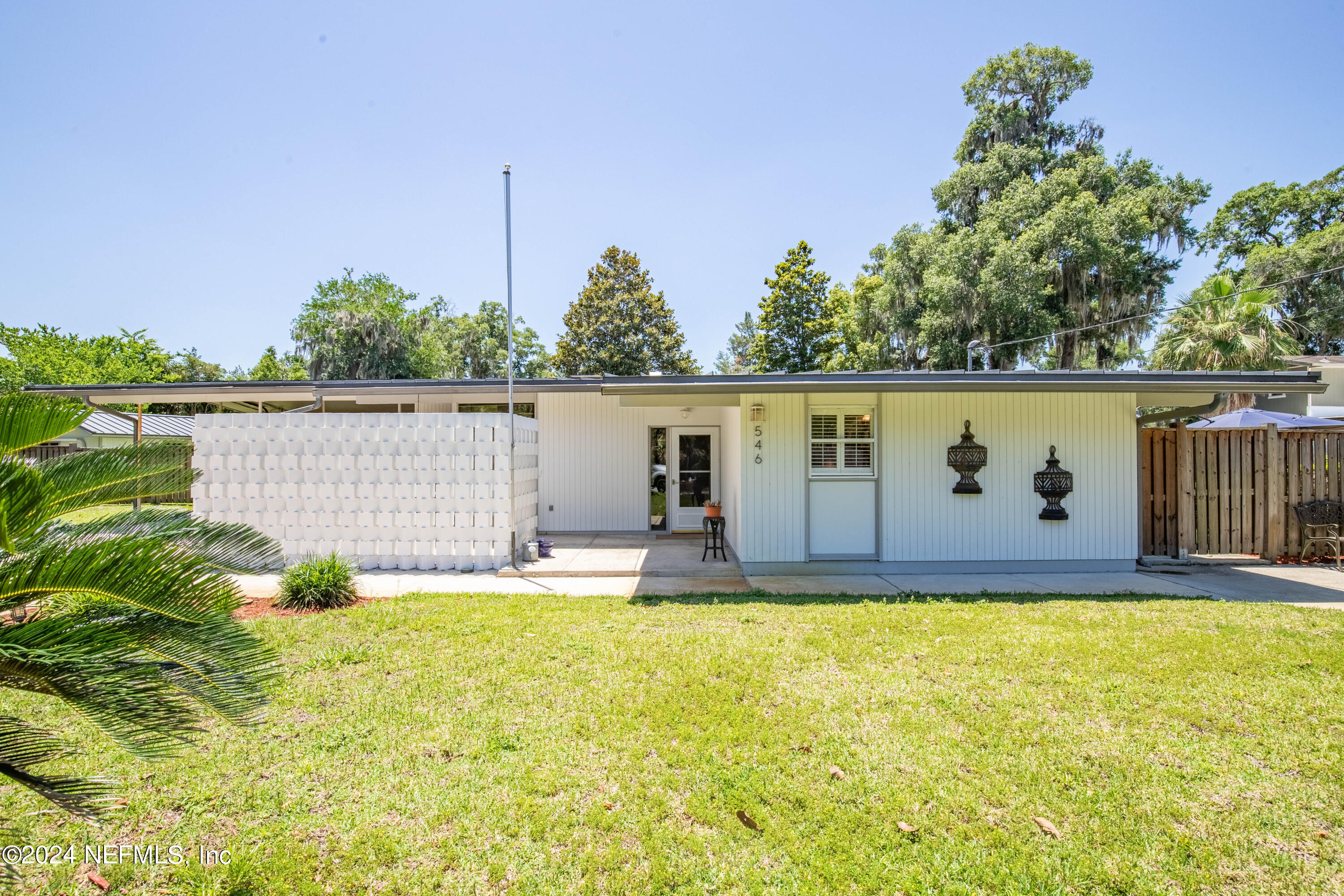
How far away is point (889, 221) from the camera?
2406 cm

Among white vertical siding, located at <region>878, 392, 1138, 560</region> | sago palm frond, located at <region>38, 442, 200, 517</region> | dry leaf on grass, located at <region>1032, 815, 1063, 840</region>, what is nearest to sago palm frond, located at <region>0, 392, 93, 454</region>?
sago palm frond, located at <region>38, 442, 200, 517</region>

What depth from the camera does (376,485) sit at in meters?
8.30

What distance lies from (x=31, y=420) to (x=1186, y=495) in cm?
1146

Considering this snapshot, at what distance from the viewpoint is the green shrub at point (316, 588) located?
619 cm

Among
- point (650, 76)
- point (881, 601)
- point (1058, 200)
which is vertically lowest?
point (881, 601)

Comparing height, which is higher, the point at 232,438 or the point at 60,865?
the point at 232,438

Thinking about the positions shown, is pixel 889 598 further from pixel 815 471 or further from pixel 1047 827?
pixel 1047 827

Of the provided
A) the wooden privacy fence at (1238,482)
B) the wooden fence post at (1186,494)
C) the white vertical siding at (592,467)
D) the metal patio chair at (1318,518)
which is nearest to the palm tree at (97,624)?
the white vertical siding at (592,467)

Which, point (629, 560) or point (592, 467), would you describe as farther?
point (592, 467)

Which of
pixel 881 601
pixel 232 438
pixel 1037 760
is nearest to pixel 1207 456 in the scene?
pixel 881 601

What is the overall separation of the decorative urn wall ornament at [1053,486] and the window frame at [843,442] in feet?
7.06

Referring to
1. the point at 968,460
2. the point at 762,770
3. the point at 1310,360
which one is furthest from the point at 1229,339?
the point at 762,770

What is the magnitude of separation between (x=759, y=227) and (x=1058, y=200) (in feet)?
36.9

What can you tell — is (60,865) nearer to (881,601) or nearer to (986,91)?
(881,601)
